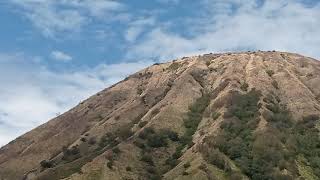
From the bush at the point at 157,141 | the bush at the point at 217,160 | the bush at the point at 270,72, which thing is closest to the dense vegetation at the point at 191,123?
the bush at the point at 157,141

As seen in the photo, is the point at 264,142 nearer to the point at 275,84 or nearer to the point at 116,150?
the point at 116,150

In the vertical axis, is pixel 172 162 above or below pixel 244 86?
below

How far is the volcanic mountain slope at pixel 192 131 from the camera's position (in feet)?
427

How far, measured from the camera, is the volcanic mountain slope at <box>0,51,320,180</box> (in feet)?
427

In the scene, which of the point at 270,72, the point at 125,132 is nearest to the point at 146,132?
the point at 125,132

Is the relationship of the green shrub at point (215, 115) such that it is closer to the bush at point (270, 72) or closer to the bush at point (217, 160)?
the bush at point (217, 160)

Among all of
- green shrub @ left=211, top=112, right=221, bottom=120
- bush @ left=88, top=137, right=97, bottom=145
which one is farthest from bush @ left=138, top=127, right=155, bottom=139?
green shrub @ left=211, top=112, right=221, bottom=120

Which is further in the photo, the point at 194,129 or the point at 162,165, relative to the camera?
the point at 194,129

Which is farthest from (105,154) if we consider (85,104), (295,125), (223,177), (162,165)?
(85,104)

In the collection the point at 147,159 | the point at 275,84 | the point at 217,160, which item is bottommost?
the point at 217,160

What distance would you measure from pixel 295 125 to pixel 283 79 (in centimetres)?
2905

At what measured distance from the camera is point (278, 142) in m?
→ 138

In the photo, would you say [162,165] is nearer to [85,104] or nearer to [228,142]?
[228,142]

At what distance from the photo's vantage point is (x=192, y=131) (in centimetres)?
15475
